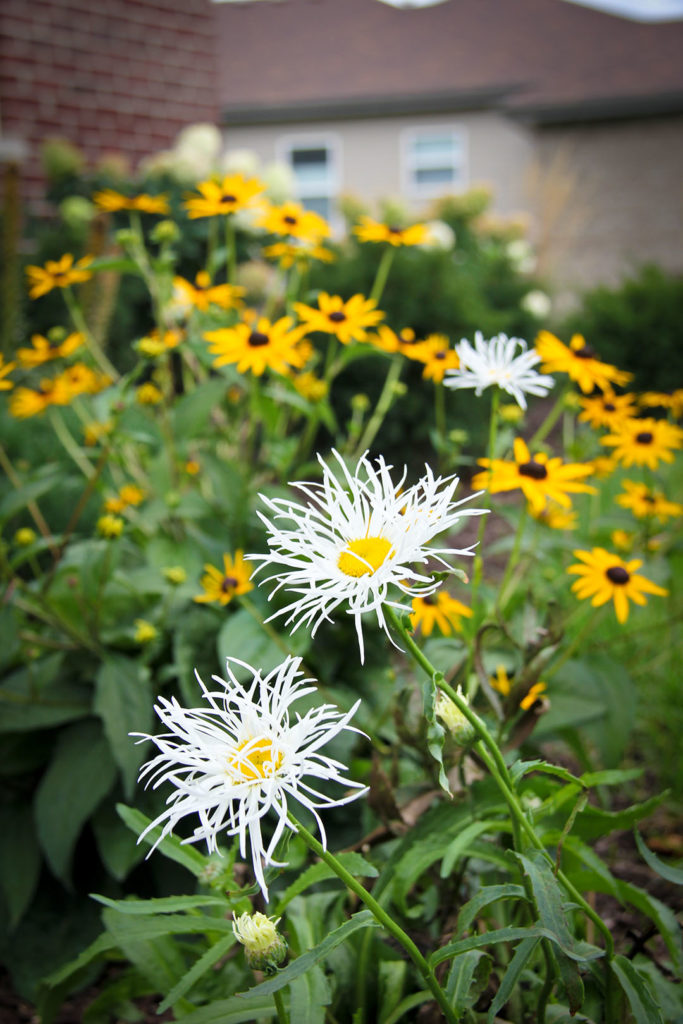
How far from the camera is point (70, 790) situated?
Answer: 1.31 metres

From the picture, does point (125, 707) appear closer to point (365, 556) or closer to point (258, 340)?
point (258, 340)

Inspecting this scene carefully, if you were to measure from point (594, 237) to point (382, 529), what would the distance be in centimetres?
1427

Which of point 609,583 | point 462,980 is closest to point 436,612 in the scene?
point 609,583

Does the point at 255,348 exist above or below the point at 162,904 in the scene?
above

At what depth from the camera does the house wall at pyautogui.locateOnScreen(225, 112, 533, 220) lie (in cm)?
1386

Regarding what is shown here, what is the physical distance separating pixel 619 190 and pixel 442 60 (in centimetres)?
363

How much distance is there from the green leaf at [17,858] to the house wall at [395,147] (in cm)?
1339

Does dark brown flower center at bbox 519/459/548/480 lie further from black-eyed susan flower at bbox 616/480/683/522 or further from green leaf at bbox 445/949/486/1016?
green leaf at bbox 445/949/486/1016

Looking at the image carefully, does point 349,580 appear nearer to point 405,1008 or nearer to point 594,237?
point 405,1008

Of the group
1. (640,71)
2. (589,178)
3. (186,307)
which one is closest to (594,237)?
(589,178)

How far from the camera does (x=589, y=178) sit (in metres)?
13.6

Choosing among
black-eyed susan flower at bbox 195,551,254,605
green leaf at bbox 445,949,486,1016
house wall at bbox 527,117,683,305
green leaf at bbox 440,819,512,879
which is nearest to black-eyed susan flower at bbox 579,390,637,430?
black-eyed susan flower at bbox 195,551,254,605

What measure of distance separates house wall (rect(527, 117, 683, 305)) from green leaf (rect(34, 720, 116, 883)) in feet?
42.2

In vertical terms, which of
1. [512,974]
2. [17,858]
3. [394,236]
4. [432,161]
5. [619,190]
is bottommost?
[17,858]
